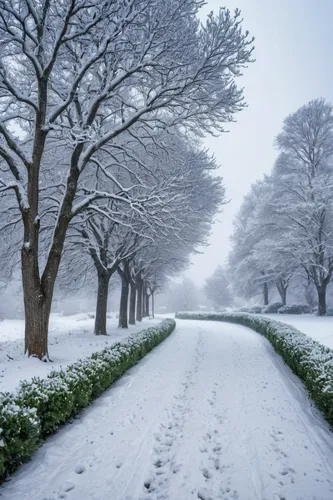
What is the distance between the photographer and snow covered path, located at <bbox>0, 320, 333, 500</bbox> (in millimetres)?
3510

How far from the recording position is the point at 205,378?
8.14 m

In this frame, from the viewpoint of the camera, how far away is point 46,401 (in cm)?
439

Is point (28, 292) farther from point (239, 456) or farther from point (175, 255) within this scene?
point (175, 255)

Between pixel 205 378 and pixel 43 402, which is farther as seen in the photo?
pixel 205 378

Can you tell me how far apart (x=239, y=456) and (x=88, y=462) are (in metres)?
2.09

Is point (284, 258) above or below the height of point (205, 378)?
above

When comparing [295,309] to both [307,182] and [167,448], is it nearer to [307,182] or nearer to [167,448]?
[307,182]

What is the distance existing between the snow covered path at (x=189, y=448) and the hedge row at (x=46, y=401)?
25cm

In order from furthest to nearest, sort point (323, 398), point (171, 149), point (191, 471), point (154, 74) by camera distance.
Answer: point (171, 149)
point (154, 74)
point (323, 398)
point (191, 471)

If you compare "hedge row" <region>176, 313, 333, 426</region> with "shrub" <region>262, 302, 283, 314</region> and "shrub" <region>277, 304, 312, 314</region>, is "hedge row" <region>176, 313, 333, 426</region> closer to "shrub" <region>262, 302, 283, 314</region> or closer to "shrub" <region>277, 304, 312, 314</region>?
"shrub" <region>277, 304, 312, 314</region>

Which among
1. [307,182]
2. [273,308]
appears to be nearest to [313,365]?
[307,182]

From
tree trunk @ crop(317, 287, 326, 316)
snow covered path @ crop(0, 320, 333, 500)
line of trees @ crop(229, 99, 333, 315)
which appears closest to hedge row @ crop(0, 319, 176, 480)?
snow covered path @ crop(0, 320, 333, 500)

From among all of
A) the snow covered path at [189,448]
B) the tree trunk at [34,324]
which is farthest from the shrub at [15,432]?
the tree trunk at [34,324]

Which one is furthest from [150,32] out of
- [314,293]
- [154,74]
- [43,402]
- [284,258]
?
[314,293]
